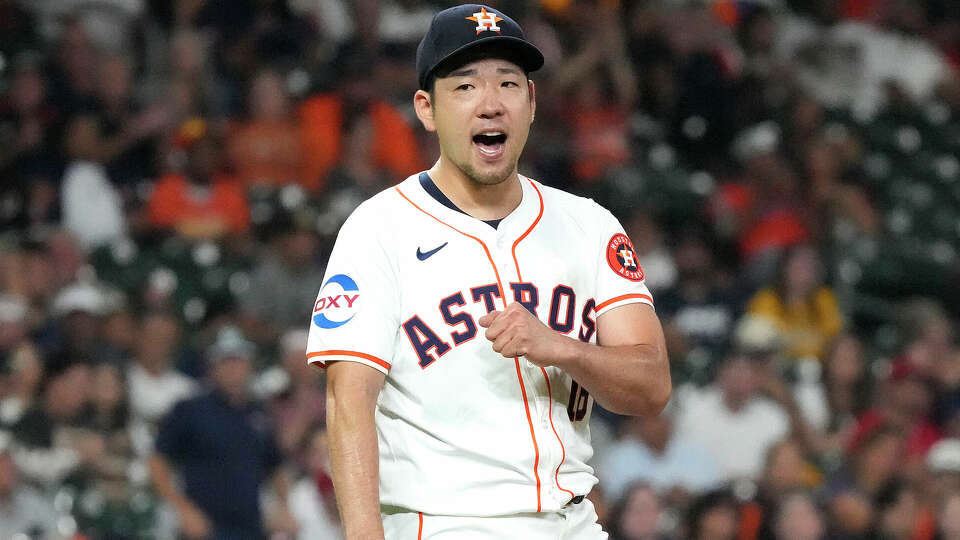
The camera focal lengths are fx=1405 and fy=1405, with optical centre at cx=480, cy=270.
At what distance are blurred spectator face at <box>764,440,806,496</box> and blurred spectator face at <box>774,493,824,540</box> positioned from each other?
490 mm

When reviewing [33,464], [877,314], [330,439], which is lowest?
[330,439]

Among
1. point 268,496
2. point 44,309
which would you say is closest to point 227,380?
point 268,496

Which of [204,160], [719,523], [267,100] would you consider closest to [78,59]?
[204,160]

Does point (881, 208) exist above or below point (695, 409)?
above

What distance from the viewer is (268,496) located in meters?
7.68

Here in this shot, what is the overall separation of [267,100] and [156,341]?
2273 mm

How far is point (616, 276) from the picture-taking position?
129 inches

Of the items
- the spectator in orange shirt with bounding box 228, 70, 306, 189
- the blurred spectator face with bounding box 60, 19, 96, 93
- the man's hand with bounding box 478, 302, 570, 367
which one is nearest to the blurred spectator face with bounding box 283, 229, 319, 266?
the spectator in orange shirt with bounding box 228, 70, 306, 189

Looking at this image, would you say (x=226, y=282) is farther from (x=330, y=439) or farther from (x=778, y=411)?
(x=330, y=439)

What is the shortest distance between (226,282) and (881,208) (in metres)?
5.39

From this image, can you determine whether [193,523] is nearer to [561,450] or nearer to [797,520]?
[797,520]

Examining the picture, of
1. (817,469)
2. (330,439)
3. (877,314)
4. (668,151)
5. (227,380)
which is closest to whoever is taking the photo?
(330,439)

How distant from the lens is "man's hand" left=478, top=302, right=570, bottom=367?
2.84 meters

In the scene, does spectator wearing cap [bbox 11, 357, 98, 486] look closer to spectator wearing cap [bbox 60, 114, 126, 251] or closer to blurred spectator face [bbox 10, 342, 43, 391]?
blurred spectator face [bbox 10, 342, 43, 391]
